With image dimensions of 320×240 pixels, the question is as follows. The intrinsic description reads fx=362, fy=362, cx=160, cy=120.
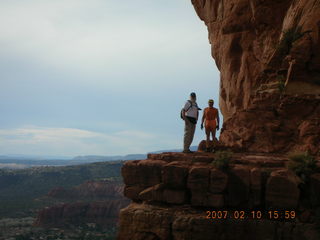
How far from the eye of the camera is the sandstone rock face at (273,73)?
15133mm

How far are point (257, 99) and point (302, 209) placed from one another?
247 inches

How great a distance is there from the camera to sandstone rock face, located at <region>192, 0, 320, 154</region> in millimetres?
15133

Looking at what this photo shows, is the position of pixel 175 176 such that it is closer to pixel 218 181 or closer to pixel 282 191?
pixel 218 181

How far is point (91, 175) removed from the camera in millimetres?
145375

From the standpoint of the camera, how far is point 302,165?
38.7 feet

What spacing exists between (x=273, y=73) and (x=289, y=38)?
183cm

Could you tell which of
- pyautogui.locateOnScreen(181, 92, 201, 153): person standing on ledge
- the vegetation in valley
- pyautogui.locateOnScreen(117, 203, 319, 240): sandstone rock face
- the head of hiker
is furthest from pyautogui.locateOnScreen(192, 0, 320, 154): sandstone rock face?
the vegetation in valley

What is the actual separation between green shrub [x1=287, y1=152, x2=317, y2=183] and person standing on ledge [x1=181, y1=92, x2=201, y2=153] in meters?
4.44

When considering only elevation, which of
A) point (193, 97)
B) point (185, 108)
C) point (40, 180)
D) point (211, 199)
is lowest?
point (40, 180)

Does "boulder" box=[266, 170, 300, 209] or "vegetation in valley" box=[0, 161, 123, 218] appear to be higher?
"boulder" box=[266, 170, 300, 209]

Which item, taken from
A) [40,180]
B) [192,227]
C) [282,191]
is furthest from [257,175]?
[40,180]

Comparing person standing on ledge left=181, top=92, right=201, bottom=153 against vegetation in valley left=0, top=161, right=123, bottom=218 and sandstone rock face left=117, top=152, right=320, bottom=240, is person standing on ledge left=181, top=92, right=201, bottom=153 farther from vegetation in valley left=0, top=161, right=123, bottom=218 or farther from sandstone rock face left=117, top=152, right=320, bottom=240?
vegetation in valley left=0, top=161, right=123, bottom=218

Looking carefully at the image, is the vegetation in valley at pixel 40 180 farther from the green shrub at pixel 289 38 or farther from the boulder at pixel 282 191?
the boulder at pixel 282 191

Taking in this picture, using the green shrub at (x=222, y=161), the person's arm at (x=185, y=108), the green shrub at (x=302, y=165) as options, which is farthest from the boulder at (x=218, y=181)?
the person's arm at (x=185, y=108)
